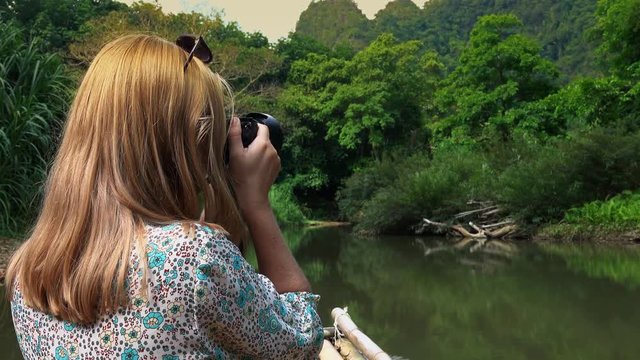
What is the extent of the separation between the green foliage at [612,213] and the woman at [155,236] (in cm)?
1240

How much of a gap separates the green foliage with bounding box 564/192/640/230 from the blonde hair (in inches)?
491

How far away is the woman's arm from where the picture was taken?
839mm

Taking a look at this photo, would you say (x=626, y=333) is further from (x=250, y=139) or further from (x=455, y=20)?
(x=455, y=20)

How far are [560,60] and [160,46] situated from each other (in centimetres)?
4003

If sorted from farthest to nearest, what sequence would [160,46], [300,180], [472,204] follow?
1. [300,180]
2. [472,204]
3. [160,46]

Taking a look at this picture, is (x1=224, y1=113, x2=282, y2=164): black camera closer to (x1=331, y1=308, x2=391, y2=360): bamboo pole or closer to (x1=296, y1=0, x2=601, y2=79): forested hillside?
(x1=331, y1=308, x2=391, y2=360): bamboo pole

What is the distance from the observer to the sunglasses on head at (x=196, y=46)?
84 centimetres

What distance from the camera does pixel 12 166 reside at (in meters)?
6.02

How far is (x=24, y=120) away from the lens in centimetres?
600

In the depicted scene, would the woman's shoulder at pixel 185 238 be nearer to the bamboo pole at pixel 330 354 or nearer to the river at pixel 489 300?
the bamboo pole at pixel 330 354

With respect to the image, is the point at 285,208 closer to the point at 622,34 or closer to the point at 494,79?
the point at 494,79

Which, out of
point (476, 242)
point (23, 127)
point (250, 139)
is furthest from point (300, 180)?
point (250, 139)

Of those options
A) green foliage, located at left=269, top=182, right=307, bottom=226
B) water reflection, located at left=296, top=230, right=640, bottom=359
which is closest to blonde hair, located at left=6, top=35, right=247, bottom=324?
water reflection, located at left=296, top=230, right=640, bottom=359

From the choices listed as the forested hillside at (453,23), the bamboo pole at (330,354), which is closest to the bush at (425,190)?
the bamboo pole at (330,354)
